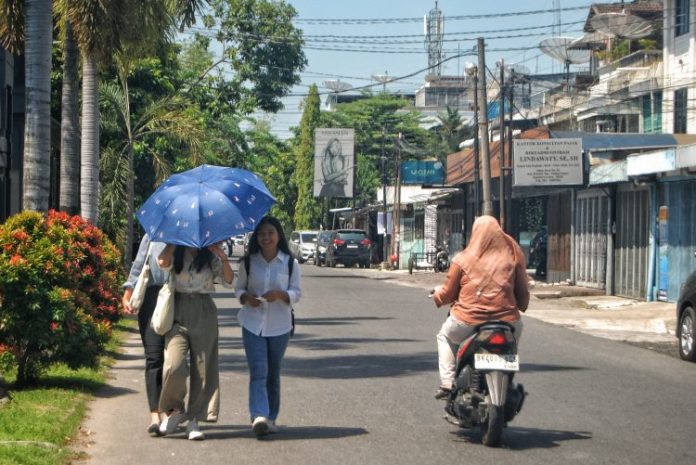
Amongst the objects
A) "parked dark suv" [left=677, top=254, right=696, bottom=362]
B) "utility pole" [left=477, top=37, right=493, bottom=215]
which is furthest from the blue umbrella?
"utility pole" [left=477, top=37, right=493, bottom=215]

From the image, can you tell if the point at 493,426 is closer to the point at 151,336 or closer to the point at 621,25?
the point at 151,336

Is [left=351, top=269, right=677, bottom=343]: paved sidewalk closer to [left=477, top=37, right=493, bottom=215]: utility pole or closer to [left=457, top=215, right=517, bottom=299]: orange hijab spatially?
[left=477, top=37, right=493, bottom=215]: utility pole

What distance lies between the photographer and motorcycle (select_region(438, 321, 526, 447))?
845 cm

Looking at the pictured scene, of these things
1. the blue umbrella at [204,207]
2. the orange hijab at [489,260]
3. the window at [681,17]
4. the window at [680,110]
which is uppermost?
the window at [681,17]

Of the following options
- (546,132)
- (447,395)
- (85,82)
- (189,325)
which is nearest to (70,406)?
(189,325)

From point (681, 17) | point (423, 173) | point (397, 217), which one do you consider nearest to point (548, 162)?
point (681, 17)

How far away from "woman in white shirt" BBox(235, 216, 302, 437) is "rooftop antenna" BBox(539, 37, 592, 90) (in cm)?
4417

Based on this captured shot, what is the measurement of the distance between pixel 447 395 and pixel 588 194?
25.7m

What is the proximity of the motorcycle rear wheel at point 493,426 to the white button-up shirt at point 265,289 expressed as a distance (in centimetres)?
174

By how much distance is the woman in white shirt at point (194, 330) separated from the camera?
8703 millimetres

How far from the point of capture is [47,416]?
9.23 meters

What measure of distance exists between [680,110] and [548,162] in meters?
7.35

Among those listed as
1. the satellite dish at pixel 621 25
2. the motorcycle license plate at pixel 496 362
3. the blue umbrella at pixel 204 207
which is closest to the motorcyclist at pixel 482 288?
the motorcycle license plate at pixel 496 362

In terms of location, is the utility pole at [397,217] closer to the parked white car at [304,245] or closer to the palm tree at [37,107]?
the parked white car at [304,245]
